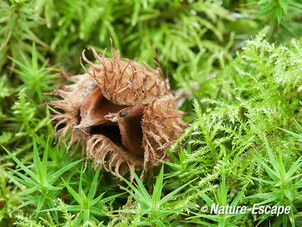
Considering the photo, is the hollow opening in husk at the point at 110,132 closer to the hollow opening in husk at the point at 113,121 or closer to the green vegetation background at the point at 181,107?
the hollow opening in husk at the point at 113,121

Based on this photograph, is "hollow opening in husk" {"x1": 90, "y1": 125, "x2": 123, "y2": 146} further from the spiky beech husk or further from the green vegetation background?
the green vegetation background

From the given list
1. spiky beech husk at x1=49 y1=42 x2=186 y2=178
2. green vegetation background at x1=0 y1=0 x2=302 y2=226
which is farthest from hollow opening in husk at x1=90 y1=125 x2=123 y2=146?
green vegetation background at x1=0 y1=0 x2=302 y2=226

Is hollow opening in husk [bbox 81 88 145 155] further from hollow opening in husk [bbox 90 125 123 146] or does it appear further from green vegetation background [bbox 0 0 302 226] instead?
green vegetation background [bbox 0 0 302 226]

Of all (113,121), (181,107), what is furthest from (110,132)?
(181,107)

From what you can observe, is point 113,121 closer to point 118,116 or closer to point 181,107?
point 118,116

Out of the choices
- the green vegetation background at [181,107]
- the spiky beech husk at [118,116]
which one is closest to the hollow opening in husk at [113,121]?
the spiky beech husk at [118,116]

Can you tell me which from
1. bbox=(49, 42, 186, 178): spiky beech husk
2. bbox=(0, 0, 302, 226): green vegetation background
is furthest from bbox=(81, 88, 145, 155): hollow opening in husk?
bbox=(0, 0, 302, 226): green vegetation background
